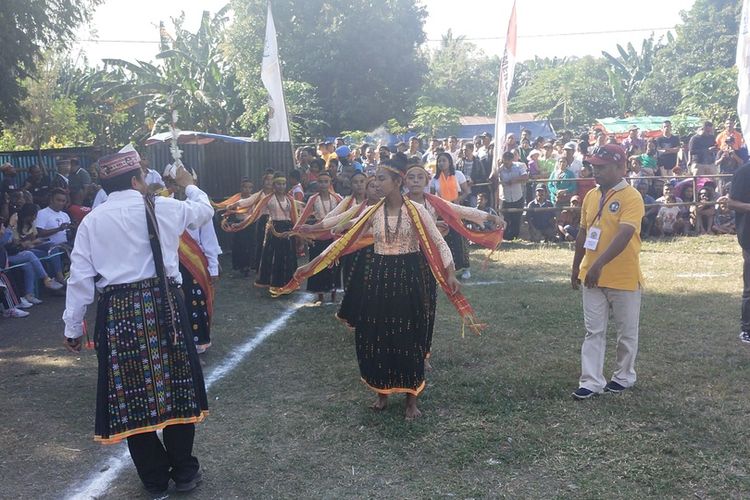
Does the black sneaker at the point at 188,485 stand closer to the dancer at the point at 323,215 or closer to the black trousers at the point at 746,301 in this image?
the black trousers at the point at 746,301

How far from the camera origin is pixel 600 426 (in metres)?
5.45

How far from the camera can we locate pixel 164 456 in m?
4.66

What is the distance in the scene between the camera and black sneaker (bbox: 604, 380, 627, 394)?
6.08 m

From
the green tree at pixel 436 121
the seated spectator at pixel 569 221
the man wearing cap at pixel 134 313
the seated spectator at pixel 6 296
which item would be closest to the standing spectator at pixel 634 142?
the seated spectator at pixel 569 221

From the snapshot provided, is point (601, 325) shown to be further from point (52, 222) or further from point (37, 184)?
point (37, 184)

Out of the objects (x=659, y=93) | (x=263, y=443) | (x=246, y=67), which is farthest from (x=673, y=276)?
(x=659, y=93)

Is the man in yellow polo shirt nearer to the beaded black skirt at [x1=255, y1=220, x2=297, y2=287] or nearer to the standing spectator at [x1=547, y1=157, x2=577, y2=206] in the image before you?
the beaded black skirt at [x1=255, y1=220, x2=297, y2=287]

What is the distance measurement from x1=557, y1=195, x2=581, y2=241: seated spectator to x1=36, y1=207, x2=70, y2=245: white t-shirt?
29.6 ft

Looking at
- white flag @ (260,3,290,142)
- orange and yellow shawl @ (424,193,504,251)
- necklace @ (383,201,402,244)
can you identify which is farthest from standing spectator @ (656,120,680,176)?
necklace @ (383,201,402,244)

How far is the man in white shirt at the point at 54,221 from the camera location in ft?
37.3

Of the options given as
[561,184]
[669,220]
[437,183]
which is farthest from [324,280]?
[669,220]

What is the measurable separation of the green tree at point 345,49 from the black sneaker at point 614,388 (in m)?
29.7

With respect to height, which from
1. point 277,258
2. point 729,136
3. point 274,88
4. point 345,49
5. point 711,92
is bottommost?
point 277,258

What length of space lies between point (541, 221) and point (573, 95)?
36.0 m
